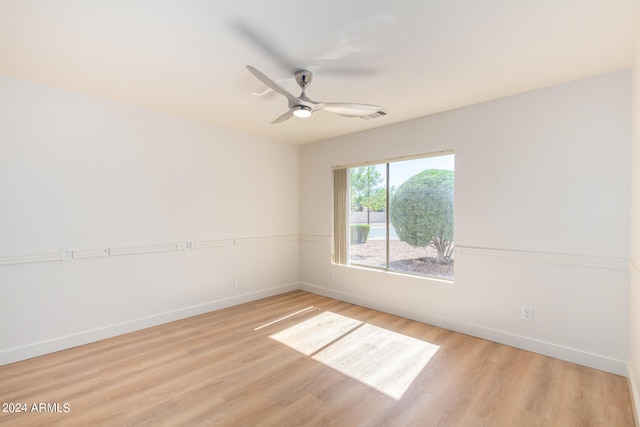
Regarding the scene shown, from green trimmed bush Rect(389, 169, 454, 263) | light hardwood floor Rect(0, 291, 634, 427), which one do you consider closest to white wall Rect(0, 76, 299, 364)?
light hardwood floor Rect(0, 291, 634, 427)

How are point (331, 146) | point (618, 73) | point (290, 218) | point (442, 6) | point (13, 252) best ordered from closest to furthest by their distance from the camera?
point (442, 6) → point (618, 73) → point (13, 252) → point (331, 146) → point (290, 218)

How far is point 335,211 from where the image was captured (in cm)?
480

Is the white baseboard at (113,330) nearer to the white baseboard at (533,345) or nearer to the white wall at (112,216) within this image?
the white wall at (112,216)

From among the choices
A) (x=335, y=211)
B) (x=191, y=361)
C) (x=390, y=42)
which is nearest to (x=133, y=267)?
(x=191, y=361)

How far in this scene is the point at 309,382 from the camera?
93.7 inches

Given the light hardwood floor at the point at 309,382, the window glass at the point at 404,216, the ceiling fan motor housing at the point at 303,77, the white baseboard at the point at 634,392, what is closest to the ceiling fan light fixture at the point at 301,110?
the ceiling fan motor housing at the point at 303,77

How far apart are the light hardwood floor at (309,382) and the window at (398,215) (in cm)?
100

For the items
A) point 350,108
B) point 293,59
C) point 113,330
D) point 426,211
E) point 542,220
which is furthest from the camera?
point 426,211

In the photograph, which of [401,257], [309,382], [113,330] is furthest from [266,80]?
[113,330]

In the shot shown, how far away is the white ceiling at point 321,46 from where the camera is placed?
5.75ft

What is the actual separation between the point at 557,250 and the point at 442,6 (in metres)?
2.42

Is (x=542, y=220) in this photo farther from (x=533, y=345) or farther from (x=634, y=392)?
(x=634, y=392)

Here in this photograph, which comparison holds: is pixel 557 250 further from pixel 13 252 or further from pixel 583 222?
pixel 13 252

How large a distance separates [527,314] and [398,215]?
1.81 metres
